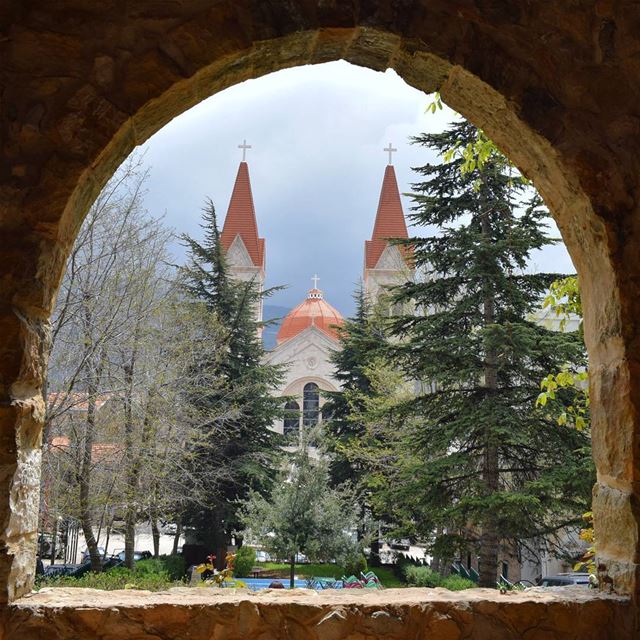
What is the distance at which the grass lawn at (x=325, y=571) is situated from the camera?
13016 millimetres

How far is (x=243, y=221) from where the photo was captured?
99.6 feet

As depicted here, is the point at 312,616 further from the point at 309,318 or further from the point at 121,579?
the point at 309,318

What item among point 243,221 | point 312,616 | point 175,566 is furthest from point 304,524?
point 243,221

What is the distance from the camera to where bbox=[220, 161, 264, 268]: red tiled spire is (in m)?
29.8

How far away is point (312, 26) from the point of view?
1956 mm

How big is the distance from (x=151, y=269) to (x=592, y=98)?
8888 mm

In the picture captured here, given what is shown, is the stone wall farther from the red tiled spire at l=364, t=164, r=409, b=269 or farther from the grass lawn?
the red tiled spire at l=364, t=164, r=409, b=269

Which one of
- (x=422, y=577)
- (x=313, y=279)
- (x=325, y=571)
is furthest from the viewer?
(x=313, y=279)

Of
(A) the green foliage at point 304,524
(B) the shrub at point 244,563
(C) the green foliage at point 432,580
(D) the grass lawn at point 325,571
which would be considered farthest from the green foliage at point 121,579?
(C) the green foliage at point 432,580

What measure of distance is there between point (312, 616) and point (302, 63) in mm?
1760

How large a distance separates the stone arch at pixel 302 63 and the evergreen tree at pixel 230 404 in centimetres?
1114

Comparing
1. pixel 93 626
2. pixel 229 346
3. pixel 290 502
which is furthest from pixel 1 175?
pixel 229 346

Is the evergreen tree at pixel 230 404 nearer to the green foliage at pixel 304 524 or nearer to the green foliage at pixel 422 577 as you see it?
the green foliage at pixel 304 524

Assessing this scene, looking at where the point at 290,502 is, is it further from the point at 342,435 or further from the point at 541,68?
the point at 541,68
